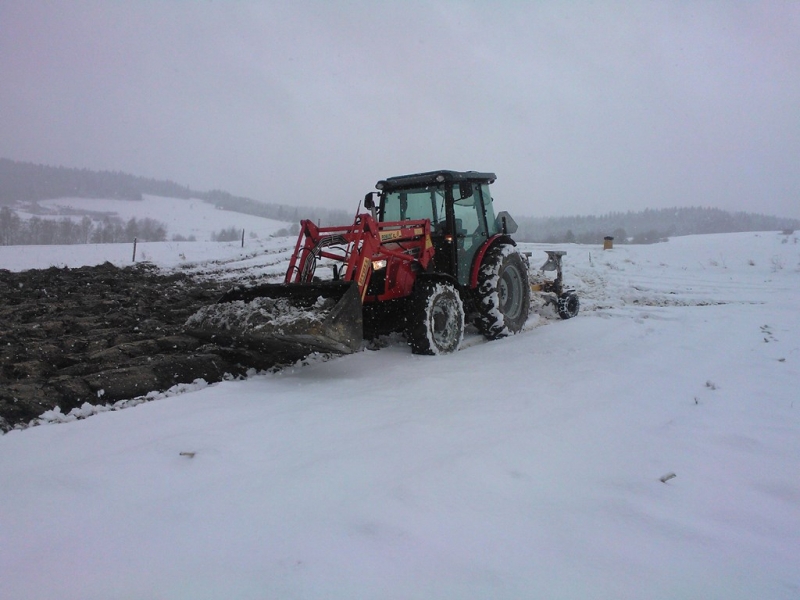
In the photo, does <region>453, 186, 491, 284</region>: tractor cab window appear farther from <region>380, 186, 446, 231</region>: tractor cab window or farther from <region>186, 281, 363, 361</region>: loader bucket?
<region>186, 281, 363, 361</region>: loader bucket

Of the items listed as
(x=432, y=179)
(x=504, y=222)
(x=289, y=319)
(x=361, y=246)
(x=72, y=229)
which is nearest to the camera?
(x=289, y=319)

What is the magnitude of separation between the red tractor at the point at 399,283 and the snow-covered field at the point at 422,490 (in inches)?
21.5

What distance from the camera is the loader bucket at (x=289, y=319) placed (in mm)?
4086

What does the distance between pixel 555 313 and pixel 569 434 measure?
Answer: 5607 mm

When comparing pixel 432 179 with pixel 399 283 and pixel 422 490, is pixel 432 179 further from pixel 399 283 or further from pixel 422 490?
pixel 422 490

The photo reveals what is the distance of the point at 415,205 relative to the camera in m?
6.67

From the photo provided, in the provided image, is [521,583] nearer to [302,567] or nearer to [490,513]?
[490,513]

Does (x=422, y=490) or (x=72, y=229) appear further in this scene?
(x=72, y=229)

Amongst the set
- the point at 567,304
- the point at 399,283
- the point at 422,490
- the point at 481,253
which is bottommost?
the point at 422,490

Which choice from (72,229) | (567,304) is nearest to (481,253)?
(567,304)

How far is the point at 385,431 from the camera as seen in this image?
302 cm

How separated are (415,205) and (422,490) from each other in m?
4.91

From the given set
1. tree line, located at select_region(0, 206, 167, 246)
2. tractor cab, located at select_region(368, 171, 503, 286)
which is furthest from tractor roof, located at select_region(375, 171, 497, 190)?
tree line, located at select_region(0, 206, 167, 246)

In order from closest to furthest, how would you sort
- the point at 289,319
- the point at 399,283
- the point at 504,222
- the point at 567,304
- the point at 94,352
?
the point at 289,319 → the point at 94,352 → the point at 399,283 → the point at 504,222 → the point at 567,304
